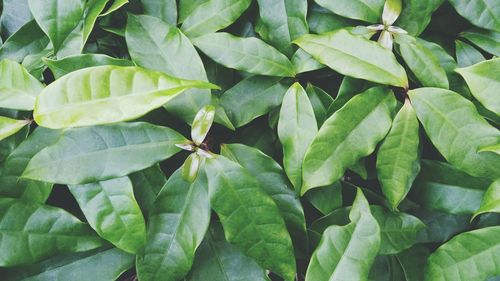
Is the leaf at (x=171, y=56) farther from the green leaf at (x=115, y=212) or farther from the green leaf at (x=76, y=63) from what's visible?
the green leaf at (x=115, y=212)

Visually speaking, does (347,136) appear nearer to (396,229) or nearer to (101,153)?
(396,229)

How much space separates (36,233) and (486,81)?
0.82 metres

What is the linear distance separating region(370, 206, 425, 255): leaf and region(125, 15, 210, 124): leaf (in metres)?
Answer: 0.39

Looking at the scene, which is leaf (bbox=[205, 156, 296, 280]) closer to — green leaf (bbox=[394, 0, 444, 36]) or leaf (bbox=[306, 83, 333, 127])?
leaf (bbox=[306, 83, 333, 127])

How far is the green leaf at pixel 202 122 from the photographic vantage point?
2.76 ft

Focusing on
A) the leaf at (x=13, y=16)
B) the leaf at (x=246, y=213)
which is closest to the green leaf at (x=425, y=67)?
the leaf at (x=246, y=213)

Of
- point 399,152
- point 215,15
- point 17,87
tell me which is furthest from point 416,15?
point 17,87

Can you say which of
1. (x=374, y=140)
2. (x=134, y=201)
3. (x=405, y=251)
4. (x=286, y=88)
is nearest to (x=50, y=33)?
(x=134, y=201)

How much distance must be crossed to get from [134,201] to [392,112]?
1.55 ft

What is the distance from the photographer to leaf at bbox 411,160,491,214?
0.93 meters

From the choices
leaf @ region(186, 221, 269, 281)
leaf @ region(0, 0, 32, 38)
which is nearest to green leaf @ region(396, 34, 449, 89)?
leaf @ region(186, 221, 269, 281)

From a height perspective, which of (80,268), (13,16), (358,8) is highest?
(358,8)

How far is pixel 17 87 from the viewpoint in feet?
2.95

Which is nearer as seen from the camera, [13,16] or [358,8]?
[358,8]
